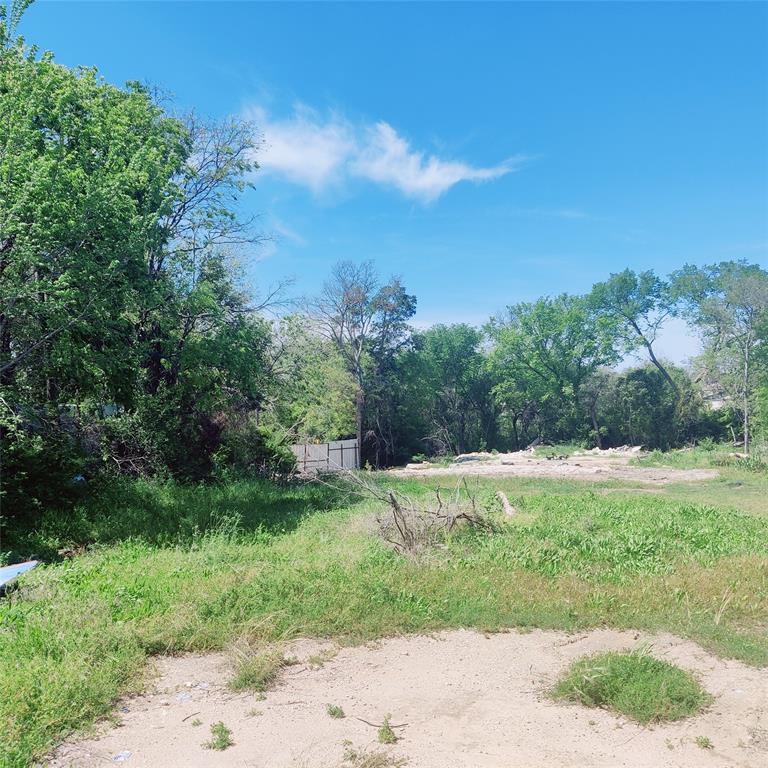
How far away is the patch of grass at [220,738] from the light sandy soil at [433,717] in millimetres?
47

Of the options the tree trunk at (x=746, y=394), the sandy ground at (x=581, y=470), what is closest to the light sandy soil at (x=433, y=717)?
the sandy ground at (x=581, y=470)

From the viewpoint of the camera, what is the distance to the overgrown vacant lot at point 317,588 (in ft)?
15.8

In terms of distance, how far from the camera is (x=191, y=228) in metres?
15.6

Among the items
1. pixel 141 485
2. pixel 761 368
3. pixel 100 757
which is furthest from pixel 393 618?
pixel 761 368

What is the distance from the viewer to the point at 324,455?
23.6m

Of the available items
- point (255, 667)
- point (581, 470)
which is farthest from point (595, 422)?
point (255, 667)

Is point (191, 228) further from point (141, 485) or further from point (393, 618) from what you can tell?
point (393, 618)

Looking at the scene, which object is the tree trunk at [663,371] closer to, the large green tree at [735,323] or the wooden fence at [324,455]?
the large green tree at [735,323]

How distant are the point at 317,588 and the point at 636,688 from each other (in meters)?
3.38

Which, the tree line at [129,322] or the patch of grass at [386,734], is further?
the tree line at [129,322]

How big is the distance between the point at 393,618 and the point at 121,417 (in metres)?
9.70

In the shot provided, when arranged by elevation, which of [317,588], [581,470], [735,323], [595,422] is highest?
[735,323]

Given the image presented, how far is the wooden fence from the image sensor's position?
19.5 m

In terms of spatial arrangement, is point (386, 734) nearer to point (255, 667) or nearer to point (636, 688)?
point (255, 667)
